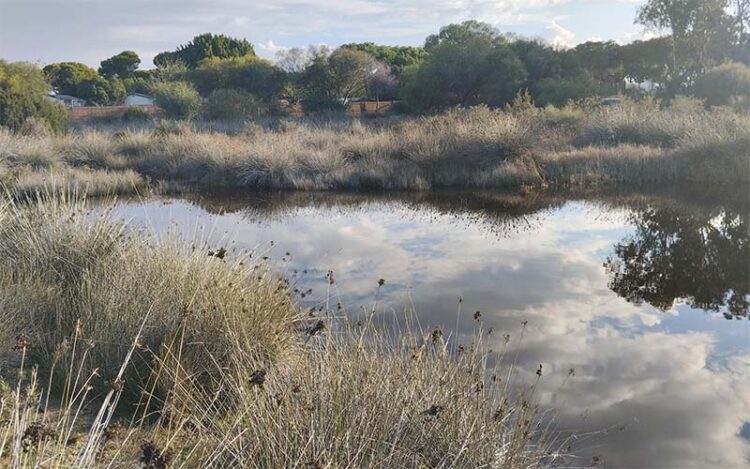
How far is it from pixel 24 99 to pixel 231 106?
1002 centimetres

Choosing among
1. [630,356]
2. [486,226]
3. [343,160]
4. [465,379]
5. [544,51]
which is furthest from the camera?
[544,51]

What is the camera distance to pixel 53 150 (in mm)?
17594

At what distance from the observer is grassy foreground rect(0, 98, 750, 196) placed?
1497 centimetres

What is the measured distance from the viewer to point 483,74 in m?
31.1

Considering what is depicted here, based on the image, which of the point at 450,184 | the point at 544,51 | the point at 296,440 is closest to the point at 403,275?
the point at 296,440

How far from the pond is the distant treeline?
42.8 ft

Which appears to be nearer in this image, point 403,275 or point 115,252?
point 115,252

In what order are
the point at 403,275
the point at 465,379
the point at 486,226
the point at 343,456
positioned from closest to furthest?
the point at 343,456 → the point at 465,379 → the point at 403,275 → the point at 486,226

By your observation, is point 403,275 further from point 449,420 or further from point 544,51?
point 544,51

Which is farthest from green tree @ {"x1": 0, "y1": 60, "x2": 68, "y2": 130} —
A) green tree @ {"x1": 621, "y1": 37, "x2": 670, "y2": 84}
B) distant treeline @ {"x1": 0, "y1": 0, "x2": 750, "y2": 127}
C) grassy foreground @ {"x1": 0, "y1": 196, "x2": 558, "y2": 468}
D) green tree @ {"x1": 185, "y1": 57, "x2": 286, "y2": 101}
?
green tree @ {"x1": 621, "y1": 37, "x2": 670, "y2": 84}

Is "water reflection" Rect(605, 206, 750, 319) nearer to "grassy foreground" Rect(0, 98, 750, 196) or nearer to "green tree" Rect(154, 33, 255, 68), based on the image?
"grassy foreground" Rect(0, 98, 750, 196)

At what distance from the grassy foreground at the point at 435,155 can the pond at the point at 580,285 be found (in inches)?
52.5

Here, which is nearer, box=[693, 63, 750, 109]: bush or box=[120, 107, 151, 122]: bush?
box=[693, 63, 750, 109]: bush

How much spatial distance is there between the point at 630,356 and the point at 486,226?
18.9 ft
